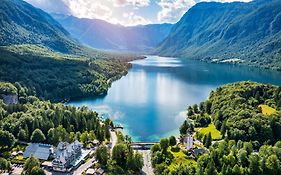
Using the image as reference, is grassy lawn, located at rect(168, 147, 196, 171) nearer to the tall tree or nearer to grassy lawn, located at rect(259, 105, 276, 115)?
the tall tree

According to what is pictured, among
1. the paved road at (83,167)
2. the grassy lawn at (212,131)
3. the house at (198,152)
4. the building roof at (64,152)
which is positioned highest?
the building roof at (64,152)

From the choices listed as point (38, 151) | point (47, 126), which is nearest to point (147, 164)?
point (38, 151)

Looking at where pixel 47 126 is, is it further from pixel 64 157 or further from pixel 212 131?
pixel 212 131

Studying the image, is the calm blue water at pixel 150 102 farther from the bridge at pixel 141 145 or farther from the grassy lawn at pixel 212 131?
the grassy lawn at pixel 212 131

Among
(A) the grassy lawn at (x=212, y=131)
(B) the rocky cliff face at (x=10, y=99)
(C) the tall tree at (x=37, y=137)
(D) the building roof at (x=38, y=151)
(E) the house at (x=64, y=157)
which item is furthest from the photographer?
(B) the rocky cliff face at (x=10, y=99)

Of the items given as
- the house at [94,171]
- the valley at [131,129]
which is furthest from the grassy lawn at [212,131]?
the house at [94,171]
